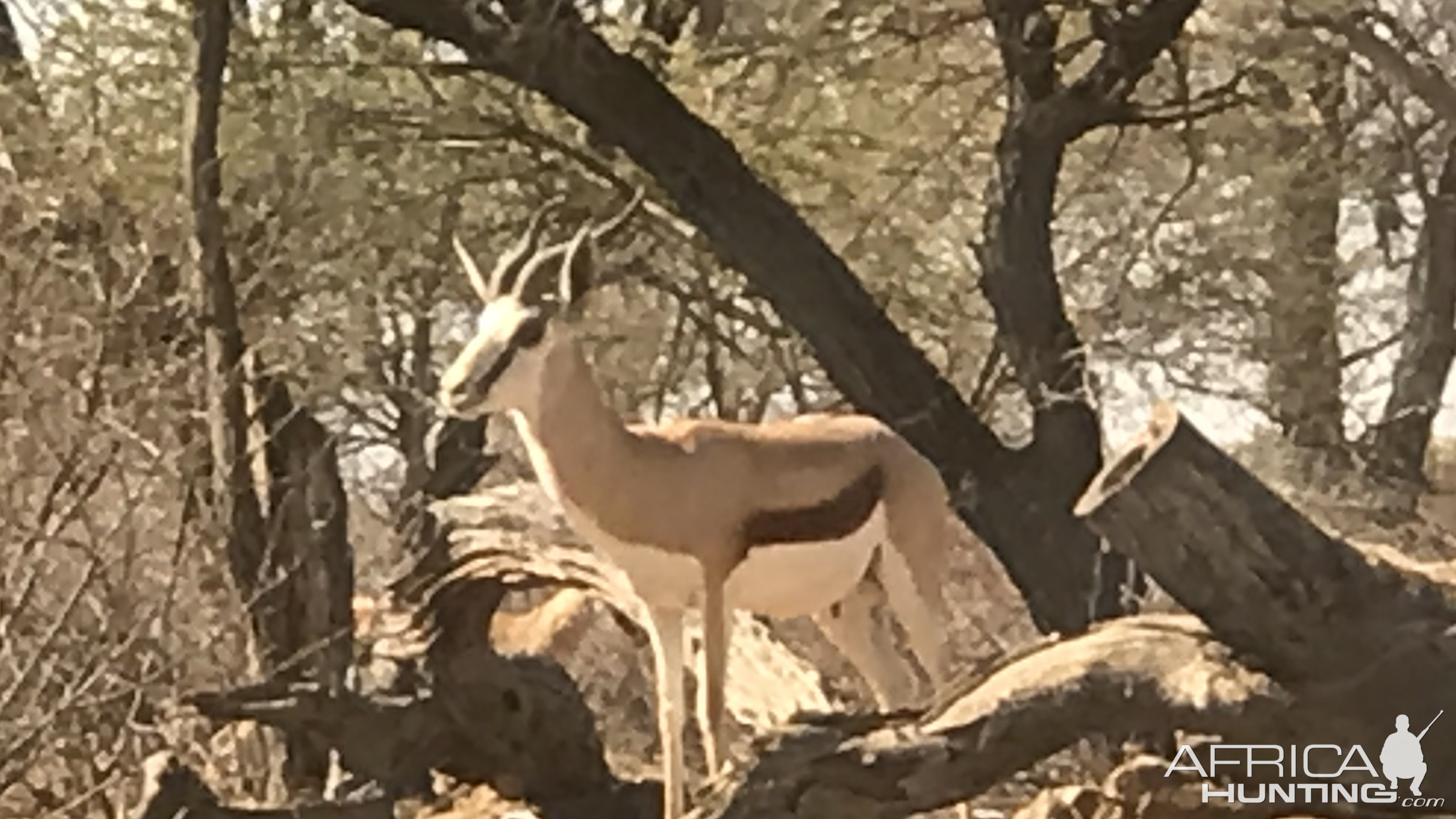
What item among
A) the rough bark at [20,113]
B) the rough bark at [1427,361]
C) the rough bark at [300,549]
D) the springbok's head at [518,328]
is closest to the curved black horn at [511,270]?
the springbok's head at [518,328]

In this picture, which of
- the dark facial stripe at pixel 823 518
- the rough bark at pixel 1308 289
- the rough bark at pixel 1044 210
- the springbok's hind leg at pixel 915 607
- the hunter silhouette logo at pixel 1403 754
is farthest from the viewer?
the rough bark at pixel 1308 289

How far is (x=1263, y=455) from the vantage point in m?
3.96

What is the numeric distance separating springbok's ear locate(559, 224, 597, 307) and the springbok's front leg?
351mm

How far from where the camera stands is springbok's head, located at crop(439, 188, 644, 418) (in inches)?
82.5

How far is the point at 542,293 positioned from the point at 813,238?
3.41 ft

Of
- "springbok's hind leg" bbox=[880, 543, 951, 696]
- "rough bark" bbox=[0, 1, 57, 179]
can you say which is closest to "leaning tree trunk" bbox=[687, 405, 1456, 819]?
"springbok's hind leg" bbox=[880, 543, 951, 696]

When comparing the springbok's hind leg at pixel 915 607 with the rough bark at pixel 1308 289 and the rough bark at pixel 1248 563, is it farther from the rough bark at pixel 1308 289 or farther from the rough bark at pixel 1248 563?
the rough bark at pixel 1308 289

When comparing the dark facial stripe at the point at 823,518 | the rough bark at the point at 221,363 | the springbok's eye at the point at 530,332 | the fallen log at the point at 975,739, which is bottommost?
the fallen log at the point at 975,739

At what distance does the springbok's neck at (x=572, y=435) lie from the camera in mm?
2184

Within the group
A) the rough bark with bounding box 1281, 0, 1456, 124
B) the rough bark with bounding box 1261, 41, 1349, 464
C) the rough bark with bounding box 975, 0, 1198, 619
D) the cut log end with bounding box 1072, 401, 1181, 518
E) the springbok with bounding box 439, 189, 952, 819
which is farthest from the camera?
the rough bark with bounding box 1261, 41, 1349, 464

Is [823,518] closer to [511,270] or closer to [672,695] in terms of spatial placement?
[672,695]

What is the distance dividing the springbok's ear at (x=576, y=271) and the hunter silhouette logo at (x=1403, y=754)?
92cm

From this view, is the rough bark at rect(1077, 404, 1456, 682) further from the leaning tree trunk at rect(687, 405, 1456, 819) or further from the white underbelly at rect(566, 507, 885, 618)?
the white underbelly at rect(566, 507, 885, 618)

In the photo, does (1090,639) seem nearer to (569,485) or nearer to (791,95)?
(569,485)
